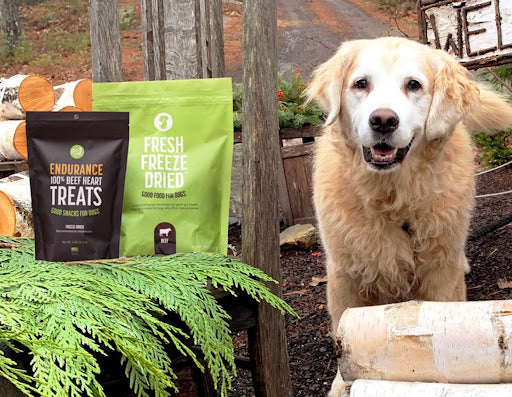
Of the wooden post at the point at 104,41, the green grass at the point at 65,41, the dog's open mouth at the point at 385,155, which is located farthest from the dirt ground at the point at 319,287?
the green grass at the point at 65,41

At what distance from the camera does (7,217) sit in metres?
3.63

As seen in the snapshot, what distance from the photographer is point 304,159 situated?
5.84 metres

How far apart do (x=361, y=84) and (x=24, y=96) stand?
14.7 feet

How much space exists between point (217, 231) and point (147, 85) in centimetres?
53

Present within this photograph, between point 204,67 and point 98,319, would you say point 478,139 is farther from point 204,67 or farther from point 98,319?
point 98,319

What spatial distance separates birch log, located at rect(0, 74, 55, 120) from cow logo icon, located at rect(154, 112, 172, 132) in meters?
4.04

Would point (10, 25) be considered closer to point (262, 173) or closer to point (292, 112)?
point (292, 112)

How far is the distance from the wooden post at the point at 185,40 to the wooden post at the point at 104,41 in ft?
1.54

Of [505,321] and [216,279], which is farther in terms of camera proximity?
[216,279]

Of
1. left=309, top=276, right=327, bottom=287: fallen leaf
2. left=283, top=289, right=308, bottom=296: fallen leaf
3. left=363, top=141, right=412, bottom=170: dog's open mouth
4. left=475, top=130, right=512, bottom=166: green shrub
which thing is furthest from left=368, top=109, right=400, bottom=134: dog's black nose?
left=475, top=130, right=512, bottom=166: green shrub

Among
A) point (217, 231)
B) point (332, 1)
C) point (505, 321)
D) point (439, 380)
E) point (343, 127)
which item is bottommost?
point (439, 380)

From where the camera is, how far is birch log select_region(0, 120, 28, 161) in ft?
18.9

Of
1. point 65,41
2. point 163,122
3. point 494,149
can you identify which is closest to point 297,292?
point 163,122

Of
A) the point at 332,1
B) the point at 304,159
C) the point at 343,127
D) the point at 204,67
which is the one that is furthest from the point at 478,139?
the point at 332,1
